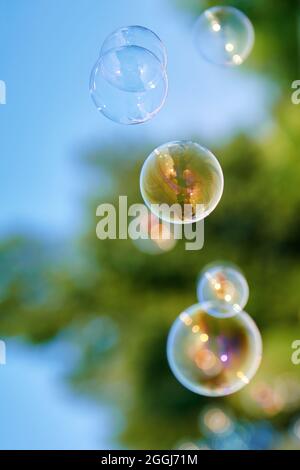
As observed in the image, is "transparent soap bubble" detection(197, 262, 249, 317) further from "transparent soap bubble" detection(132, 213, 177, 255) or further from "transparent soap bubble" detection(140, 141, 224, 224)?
"transparent soap bubble" detection(132, 213, 177, 255)

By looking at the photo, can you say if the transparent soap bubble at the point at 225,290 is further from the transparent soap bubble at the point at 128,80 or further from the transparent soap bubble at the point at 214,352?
the transparent soap bubble at the point at 128,80

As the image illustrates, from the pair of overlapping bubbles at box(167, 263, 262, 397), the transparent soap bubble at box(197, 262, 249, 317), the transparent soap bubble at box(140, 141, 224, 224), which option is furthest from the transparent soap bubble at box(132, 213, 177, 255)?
the transparent soap bubble at box(140, 141, 224, 224)

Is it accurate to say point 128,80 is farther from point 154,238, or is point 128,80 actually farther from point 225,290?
point 154,238

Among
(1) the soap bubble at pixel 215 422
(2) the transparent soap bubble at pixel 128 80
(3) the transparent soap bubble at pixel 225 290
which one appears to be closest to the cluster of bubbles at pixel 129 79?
(2) the transparent soap bubble at pixel 128 80

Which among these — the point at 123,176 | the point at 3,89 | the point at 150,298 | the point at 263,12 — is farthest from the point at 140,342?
the point at 263,12

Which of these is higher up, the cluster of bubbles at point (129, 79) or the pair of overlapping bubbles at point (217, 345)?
the cluster of bubbles at point (129, 79)
